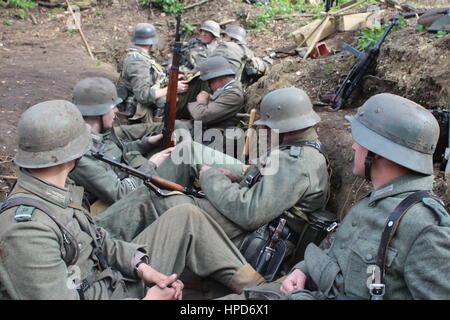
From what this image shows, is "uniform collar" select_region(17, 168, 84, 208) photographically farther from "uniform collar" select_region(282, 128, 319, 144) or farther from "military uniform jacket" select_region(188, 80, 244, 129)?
"military uniform jacket" select_region(188, 80, 244, 129)

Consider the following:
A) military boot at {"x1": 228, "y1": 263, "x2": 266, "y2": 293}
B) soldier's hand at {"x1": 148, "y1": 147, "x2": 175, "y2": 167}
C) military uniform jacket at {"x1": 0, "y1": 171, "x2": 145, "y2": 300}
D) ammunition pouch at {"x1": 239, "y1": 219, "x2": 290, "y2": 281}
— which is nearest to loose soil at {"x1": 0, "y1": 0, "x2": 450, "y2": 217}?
ammunition pouch at {"x1": 239, "y1": 219, "x2": 290, "y2": 281}

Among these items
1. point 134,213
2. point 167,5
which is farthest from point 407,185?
point 167,5

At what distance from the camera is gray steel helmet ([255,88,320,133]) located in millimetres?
4246

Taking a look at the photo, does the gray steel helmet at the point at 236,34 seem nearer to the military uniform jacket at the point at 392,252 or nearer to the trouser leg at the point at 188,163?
the trouser leg at the point at 188,163

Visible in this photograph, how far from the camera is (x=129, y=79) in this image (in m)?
8.12

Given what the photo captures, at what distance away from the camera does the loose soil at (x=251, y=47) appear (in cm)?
514

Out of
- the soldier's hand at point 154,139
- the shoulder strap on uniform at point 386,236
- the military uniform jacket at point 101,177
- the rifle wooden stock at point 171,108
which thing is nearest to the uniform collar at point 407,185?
the shoulder strap on uniform at point 386,236

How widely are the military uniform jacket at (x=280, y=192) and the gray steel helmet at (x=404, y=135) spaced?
95 cm

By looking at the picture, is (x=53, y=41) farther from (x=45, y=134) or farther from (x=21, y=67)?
(x=45, y=134)

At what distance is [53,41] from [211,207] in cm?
985

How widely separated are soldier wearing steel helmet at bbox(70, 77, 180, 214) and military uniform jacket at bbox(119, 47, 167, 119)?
1.40m

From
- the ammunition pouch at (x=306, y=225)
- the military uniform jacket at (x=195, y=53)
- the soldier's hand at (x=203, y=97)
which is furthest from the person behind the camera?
the military uniform jacket at (x=195, y=53)
